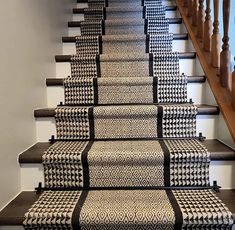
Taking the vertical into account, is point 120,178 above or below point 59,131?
below

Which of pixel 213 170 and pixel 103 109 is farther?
pixel 103 109

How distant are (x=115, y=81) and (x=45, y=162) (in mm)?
634

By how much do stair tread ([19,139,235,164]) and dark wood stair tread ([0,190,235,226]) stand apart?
14 cm

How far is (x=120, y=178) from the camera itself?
48.1 inches

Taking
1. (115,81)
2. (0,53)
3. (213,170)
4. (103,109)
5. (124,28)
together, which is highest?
(124,28)

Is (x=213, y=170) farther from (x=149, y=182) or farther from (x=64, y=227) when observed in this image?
(x=64, y=227)

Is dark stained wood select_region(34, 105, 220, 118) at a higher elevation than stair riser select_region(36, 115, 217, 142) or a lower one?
higher

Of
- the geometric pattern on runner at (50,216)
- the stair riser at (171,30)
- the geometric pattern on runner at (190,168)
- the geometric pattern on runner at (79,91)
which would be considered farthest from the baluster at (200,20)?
the geometric pattern on runner at (50,216)

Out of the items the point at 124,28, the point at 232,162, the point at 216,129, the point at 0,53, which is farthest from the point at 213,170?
the point at 124,28

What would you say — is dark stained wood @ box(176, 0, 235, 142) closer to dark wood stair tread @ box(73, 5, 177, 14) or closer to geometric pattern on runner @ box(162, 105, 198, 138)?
geometric pattern on runner @ box(162, 105, 198, 138)

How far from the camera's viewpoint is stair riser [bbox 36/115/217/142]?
1426 millimetres

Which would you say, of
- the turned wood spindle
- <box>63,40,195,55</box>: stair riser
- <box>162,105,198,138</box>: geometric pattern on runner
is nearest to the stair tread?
<box>162,105,198,138</box>: geometric pattern on runner

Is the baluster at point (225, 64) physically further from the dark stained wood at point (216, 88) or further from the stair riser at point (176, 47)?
the stair riser at point (176, 47)

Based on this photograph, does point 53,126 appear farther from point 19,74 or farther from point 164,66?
point 164,66
